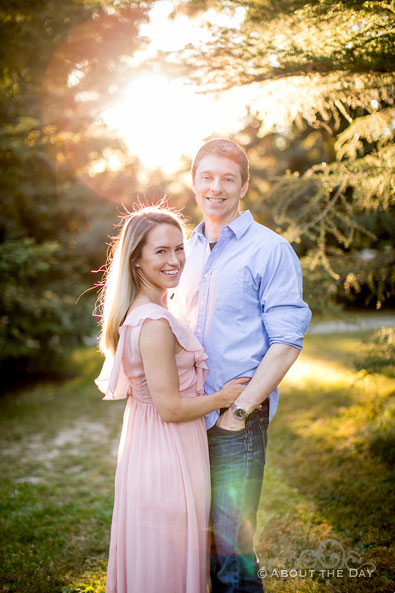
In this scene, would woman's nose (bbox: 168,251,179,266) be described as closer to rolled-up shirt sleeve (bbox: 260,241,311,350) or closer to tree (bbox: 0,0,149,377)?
rolled-up shirt sleeve (bbox: 260,241,311,350)

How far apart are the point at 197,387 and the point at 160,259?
2.28 ft

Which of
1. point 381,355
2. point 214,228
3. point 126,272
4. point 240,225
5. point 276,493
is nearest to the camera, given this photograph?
point 126,272

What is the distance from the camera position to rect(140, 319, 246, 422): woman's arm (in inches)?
79.9

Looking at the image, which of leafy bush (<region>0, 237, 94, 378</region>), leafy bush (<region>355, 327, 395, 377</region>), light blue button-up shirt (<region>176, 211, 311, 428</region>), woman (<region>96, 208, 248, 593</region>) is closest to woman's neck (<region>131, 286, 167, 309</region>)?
woman (<region>96, 208, 248, 593</region>)

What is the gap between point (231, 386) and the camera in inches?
87.4

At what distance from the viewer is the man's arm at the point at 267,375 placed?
84.2 inches

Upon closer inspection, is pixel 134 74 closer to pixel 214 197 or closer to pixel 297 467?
pixel 214 197

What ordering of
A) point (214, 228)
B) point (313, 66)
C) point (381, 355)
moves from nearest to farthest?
point (214, 228) < point (313, 66) < point (381, 355)

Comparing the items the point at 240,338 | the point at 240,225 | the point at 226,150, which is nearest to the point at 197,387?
the point at 240,338

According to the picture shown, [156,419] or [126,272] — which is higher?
[126,272]

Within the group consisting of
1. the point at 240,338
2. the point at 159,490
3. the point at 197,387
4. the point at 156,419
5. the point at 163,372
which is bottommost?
the point at 159,490

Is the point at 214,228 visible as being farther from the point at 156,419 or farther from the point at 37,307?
the point at 37,307

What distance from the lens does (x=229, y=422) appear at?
2236mm

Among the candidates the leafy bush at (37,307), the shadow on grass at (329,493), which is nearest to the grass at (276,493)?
the shadow on grass at (329,493)
